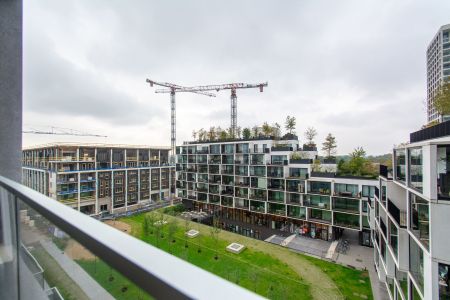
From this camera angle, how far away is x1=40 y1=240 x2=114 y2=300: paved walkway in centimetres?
74

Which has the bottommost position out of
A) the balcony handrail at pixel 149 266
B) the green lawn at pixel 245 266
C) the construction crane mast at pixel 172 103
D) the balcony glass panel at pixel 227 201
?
the green lawn at pixel 245 266

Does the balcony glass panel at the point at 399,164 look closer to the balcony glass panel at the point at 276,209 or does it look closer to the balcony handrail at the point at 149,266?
the balcony handrail at the point at 149,266

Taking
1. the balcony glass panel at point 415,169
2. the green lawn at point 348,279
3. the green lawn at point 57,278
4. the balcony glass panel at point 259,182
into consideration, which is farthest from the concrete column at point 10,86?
the balcony glass panel at point 259,182

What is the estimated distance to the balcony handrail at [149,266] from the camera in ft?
1.10

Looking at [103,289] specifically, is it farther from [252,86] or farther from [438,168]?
[252,86]

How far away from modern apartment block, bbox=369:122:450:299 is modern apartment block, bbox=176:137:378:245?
6.98m

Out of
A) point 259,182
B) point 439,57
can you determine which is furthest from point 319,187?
point 439,57

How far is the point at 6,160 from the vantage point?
6.91ft

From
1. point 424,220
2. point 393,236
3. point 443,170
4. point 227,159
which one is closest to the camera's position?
point 443,170

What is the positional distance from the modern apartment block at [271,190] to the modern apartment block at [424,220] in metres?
6.98

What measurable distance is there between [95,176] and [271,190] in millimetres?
17447

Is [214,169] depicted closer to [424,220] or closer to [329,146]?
[329,146]

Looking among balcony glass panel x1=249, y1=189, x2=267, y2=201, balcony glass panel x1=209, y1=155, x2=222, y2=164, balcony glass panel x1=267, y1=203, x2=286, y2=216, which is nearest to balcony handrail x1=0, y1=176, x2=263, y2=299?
balcony glass panel x1=267, y1=203, x2=286, y2=216

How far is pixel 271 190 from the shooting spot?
1744 cm
